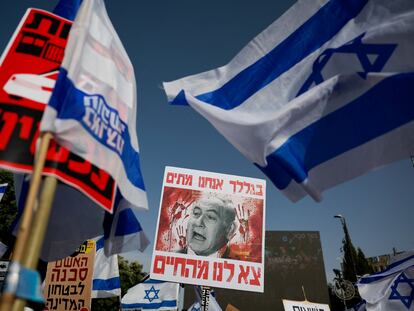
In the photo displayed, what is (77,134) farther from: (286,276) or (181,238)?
(286,276)

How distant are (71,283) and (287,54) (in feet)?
21.7

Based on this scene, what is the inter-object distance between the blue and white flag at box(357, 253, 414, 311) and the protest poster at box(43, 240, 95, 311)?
20.7ft

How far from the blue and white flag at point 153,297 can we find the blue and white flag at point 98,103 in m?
8.89

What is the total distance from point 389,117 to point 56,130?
2.69 meters

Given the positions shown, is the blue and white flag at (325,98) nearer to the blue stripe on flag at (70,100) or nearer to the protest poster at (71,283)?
the blue stripe on flag at (70,100)

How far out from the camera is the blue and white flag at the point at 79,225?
3.03 meters

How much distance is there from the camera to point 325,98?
9.47ft

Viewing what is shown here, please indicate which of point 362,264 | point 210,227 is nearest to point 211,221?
point 210,227

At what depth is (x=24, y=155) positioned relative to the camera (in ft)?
6.81

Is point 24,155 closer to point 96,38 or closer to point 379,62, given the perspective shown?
point 96,38

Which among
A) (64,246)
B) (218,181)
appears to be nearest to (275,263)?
(218,181)

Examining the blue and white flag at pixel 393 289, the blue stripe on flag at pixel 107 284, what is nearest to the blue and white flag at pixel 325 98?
the blue and white flag at pixel 393 289

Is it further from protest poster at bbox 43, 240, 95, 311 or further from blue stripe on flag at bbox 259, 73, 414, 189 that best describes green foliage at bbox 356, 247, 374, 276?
blue stripe on flag at bbox 259, 73, 414, 189

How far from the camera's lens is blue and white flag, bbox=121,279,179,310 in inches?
409
